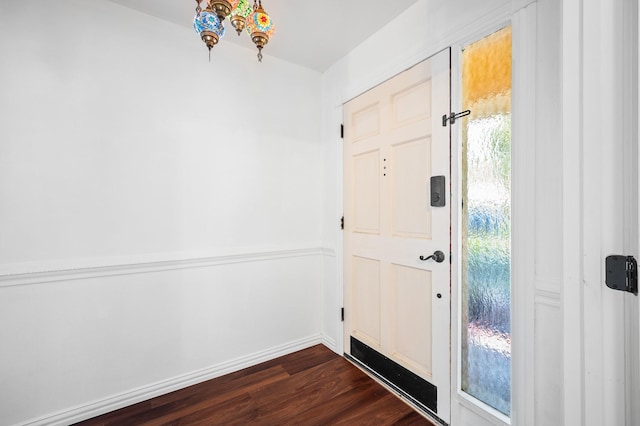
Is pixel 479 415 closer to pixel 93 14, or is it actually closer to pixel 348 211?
pixel 348 211

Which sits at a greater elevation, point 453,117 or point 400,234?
point 453,117

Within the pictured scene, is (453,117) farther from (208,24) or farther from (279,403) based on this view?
(279,403)

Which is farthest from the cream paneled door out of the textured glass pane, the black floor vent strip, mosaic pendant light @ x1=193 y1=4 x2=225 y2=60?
mosaic pendant light @ x1=193 y1=4 x2=225 y2=60

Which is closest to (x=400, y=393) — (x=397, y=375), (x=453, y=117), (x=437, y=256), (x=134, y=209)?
(x=397, y=375)

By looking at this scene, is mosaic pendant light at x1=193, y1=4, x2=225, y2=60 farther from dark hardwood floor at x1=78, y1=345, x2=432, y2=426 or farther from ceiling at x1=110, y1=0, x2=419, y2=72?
dark hardwood floor at x1=78, y1=345, x2=432, y2=426

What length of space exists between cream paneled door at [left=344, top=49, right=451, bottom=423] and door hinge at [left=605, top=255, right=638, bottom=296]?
2.80ft

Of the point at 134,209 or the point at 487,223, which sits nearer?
the point at 487,223

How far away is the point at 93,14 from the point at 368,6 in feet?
5.69

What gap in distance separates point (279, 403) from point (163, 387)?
0.82 metres

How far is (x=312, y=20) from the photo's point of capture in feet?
6.46

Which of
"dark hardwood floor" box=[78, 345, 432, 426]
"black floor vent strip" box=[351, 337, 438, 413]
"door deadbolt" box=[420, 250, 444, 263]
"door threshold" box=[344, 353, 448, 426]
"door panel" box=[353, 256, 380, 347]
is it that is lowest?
"dark hardwood floor" box=[78, 345, 432, 426]

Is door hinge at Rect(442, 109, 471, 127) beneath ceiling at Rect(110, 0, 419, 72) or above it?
beneath

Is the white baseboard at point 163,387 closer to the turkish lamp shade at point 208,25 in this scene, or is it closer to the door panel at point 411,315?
the door panel at point 411,315

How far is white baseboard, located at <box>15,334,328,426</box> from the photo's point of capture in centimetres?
165
